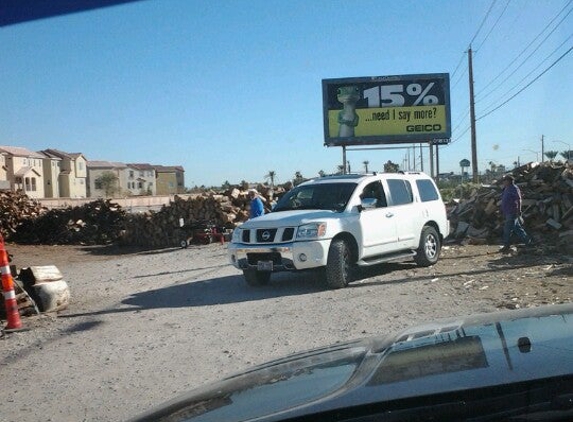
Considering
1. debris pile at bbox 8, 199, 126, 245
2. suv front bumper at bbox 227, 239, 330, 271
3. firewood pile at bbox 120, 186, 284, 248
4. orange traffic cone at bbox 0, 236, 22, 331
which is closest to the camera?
orange traffic cone at bbox 0, 236, 22, 331

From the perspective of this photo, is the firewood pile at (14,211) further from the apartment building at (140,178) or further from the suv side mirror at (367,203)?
the apartment building at (140,178)

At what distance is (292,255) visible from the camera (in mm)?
11312

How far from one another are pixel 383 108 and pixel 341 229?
2040 centimetres

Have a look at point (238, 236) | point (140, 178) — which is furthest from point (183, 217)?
point (140, 178)

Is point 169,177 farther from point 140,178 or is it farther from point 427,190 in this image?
point 427,190

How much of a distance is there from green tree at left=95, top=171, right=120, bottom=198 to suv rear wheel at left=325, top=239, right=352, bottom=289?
3214 inches

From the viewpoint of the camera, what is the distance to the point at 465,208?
21.2 metres

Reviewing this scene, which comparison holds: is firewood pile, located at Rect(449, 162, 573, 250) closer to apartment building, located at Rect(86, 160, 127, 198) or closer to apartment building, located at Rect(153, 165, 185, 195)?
apartment building, located at Rect(86, 160, 127, 198)

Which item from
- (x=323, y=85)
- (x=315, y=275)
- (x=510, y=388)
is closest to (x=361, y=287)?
(x=315, y=275)

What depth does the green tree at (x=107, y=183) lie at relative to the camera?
90.5 m

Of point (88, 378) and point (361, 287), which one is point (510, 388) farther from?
point (361, 287)

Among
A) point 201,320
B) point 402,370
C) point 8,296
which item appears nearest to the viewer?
point 402,370

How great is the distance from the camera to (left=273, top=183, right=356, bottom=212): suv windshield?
12.4 metres

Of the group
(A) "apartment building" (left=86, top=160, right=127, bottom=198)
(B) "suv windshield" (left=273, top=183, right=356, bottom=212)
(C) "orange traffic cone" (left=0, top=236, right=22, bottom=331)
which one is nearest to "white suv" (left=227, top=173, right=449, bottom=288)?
(B) "suv windshield" (left=273, top=183, right=356, bottom=212)
